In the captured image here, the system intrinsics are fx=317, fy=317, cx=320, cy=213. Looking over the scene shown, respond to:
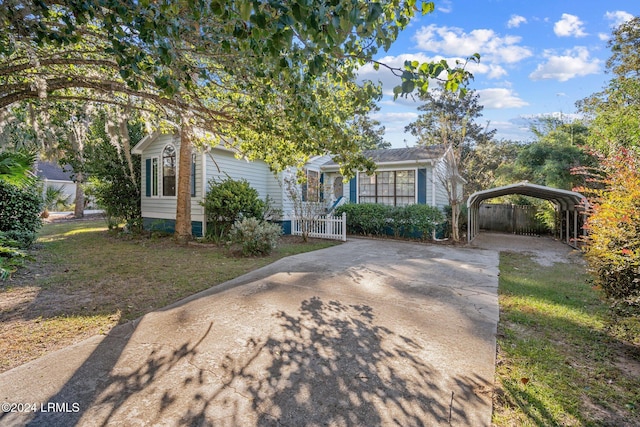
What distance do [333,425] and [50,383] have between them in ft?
7.38

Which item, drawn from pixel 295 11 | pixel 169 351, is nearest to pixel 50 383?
pixel 169 351

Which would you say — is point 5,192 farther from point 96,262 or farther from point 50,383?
point 50,383

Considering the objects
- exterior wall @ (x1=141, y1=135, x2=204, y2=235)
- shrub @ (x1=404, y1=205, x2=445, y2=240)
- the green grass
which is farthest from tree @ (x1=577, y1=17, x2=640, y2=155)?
exterior wall @ (x1=141, y1=135, x2=204, y2=235)

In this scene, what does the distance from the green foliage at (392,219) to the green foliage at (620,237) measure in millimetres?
7851

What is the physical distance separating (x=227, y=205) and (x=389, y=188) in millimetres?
7537

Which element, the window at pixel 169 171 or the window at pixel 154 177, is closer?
the window at pixel 169 171

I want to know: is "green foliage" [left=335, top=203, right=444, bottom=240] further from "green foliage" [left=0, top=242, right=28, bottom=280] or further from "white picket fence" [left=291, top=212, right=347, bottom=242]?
"green foliage" [left=0, top=242, right=28, bottom=280]

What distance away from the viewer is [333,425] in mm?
2064

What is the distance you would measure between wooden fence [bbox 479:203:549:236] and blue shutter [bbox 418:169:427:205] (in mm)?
6647

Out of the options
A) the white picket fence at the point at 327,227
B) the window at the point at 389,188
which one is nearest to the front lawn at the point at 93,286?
the white picket fence at the point at 327,227

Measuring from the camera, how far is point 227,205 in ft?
32.6

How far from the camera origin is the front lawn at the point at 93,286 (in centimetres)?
346

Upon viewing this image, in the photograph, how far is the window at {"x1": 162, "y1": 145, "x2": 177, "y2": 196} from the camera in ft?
38.2

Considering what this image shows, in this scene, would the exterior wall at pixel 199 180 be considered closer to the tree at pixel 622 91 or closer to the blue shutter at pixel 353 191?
the blue shutter at pixel 353 191
